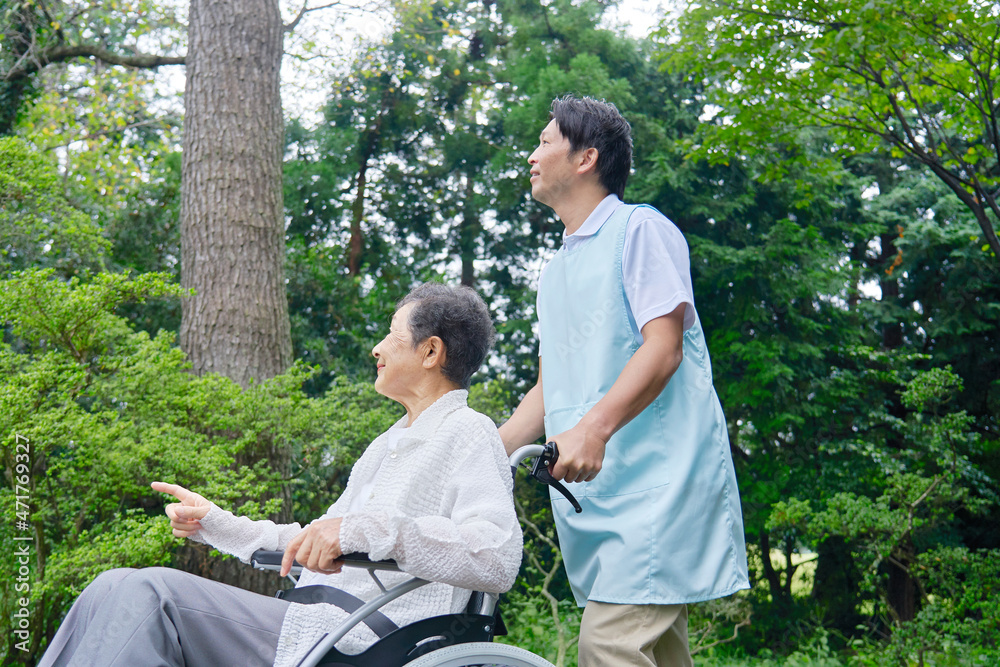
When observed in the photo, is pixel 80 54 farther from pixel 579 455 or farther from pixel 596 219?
pixel 579 455

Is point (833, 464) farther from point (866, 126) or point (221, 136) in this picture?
point (221, 136)

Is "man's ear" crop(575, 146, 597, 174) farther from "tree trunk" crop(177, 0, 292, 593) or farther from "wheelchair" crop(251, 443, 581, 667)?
"tree trunk" crop(177, 0, 292, 593)

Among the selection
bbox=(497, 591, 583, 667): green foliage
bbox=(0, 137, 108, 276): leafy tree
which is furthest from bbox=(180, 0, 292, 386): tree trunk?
bbox=(497, 591, 583, 667): green foliage

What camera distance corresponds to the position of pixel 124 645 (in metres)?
1.35

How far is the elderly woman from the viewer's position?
126cm

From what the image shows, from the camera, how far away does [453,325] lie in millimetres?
1716

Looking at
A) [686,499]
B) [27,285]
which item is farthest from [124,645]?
[27,285]

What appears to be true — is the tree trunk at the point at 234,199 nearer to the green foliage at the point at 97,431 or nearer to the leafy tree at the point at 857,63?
the green foliage at the point at 97,431

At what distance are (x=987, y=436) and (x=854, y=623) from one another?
101 inches

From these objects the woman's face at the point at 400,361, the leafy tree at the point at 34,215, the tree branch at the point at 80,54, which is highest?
the tree branch at the point at 80,54

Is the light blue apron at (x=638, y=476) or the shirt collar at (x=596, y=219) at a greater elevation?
the shirt collar at (x=596, y=219)

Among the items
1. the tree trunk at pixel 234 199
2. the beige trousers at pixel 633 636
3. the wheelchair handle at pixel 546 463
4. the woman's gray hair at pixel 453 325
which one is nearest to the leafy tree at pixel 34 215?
the tree trunk at pixel 234 199

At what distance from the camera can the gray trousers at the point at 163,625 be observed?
1359 mm

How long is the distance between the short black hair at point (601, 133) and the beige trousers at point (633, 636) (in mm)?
870
